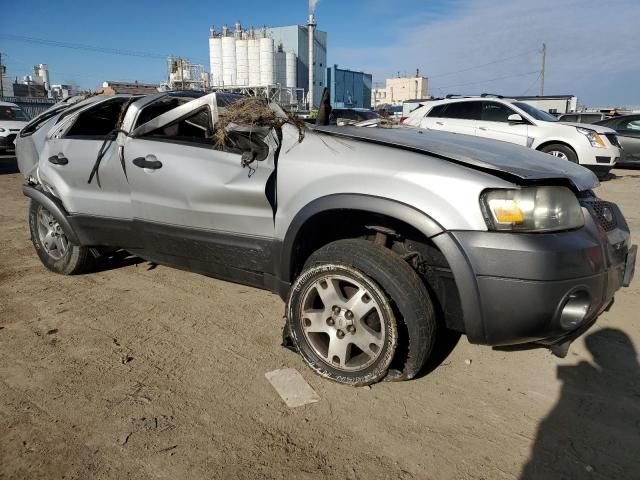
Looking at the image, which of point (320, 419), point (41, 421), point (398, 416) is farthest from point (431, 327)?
point (41, 421)

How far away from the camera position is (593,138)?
9852mm

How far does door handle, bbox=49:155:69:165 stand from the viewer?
160 inches

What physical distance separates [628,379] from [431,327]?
1.28 m

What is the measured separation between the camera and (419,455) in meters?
2.22

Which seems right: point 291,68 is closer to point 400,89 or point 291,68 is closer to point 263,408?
point 400,89

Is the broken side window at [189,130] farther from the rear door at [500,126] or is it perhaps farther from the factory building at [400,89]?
the factory building at [400,89]

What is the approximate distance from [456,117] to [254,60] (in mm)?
43451

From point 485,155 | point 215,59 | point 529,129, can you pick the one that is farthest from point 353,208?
point 215,59

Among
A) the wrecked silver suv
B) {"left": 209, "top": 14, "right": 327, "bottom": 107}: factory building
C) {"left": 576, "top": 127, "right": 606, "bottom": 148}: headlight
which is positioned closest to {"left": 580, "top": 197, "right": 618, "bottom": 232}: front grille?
the wrecked silver suv

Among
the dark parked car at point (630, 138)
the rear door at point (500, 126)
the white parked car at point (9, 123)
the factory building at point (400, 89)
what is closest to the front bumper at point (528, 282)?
the rear door at point (500, 126)

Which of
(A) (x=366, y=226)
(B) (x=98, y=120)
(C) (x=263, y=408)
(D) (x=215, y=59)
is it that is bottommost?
(C) (x=263, y=408)

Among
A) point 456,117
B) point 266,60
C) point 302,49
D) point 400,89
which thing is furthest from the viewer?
point 400,89

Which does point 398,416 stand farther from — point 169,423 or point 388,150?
point 388,150

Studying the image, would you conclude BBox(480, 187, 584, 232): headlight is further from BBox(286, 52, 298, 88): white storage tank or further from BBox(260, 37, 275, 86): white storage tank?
BBox(286, 52, 298, 88): white storage tank
